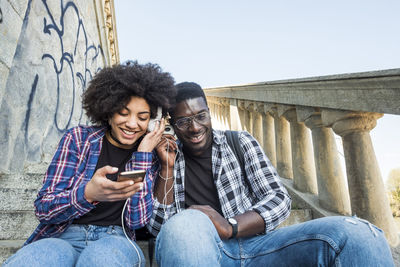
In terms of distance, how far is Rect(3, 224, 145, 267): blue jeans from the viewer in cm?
A: 103

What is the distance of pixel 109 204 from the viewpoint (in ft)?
4.93

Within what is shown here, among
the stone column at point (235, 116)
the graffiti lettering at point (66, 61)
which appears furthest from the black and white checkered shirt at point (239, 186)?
the stone column at point (235, 116)

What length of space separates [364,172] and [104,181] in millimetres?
1959

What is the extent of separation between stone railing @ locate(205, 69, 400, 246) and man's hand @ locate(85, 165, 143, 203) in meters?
1.74

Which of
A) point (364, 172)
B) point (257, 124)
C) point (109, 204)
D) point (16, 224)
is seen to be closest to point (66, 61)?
point (16, 224)

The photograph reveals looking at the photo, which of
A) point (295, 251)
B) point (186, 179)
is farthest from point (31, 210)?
point (295, 251)

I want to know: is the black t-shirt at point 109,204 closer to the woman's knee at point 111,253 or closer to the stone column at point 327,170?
the woman's knee at point 111,253

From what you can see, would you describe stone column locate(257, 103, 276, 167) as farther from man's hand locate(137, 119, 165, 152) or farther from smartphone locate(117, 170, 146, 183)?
smartphone locate(117, 170, 146, 183)

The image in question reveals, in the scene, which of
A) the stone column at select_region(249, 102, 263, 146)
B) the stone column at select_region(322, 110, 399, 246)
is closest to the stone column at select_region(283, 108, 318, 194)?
the stone column at select_region(322, 110, 399, 246)

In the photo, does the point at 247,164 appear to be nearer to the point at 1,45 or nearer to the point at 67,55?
the point at 1,45

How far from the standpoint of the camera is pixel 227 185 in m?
1.60

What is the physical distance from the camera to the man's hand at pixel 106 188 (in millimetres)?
1188

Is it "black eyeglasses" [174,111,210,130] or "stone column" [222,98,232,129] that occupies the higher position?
"stone column" [222,98,232,129]

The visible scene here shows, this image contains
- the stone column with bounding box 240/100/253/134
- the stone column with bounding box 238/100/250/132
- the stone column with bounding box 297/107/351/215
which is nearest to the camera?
the stone column with bounding box 297/107/351/215
